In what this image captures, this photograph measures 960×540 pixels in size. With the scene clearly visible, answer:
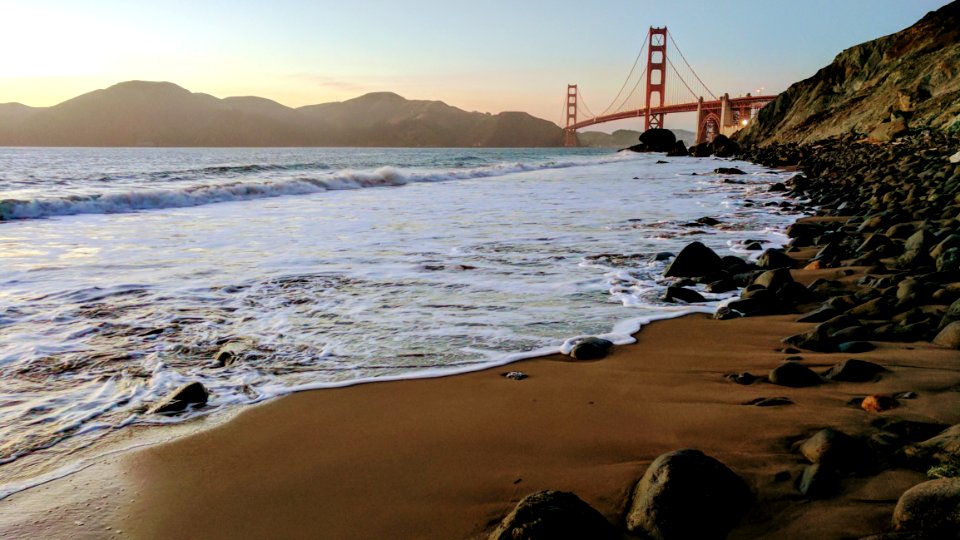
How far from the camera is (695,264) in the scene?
4.02 m

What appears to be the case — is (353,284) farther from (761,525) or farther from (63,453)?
(761,525)

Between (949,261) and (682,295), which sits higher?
(949,261)

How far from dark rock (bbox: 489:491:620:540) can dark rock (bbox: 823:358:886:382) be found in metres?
1.14

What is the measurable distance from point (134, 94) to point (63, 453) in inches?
4431

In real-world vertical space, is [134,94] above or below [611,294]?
above

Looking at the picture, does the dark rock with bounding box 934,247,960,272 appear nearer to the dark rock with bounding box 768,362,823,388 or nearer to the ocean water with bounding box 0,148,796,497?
the ocean water with bounding box 0,148,796,497

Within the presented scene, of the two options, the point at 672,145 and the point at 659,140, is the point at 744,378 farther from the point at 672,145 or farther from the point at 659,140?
the point at 659,140

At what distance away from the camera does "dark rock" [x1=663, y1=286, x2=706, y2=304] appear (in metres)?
3.44

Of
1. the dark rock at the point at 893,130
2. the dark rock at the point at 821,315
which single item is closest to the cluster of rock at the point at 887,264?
the dark rock at the point at 821,315

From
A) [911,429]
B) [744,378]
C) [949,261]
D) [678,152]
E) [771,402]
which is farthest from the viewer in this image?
[678,152]

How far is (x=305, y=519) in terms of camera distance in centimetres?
140

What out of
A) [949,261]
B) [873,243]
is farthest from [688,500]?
[873,243]

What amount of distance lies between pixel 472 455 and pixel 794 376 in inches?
41.8

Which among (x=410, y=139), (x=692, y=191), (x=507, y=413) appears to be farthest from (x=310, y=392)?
(x=410, y=139)
